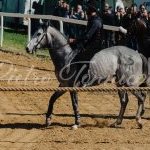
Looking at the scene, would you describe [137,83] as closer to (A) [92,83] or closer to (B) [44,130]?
(A) [92,83]

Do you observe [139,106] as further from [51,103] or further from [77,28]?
[77,28]

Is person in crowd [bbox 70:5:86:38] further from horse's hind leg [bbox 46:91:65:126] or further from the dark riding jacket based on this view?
horse's hind leg [bbox 46:91:65:126]

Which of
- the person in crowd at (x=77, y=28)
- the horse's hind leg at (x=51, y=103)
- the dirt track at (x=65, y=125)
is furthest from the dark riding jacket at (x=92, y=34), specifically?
the person in crowd at (x=77, y=28)

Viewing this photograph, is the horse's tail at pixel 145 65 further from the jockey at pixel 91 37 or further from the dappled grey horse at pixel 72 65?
the jockey at pixel 91 37

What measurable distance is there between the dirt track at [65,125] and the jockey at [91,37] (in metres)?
1.63

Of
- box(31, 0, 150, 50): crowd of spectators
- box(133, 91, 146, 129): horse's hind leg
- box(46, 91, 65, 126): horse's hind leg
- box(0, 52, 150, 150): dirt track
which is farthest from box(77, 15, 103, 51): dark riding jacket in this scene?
box(31, 0, 150, 50): crowd of spectators

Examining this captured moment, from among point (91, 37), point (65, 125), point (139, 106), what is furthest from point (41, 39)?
point (139, 106)

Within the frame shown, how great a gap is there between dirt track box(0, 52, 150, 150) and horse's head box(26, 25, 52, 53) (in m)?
1.68

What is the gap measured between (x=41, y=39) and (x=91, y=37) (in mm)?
1055

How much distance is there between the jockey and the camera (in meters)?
11.7

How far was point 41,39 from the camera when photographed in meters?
11.9

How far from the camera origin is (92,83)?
12.0 m

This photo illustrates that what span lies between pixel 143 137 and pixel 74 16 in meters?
11.6

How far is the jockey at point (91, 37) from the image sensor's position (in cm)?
1169
